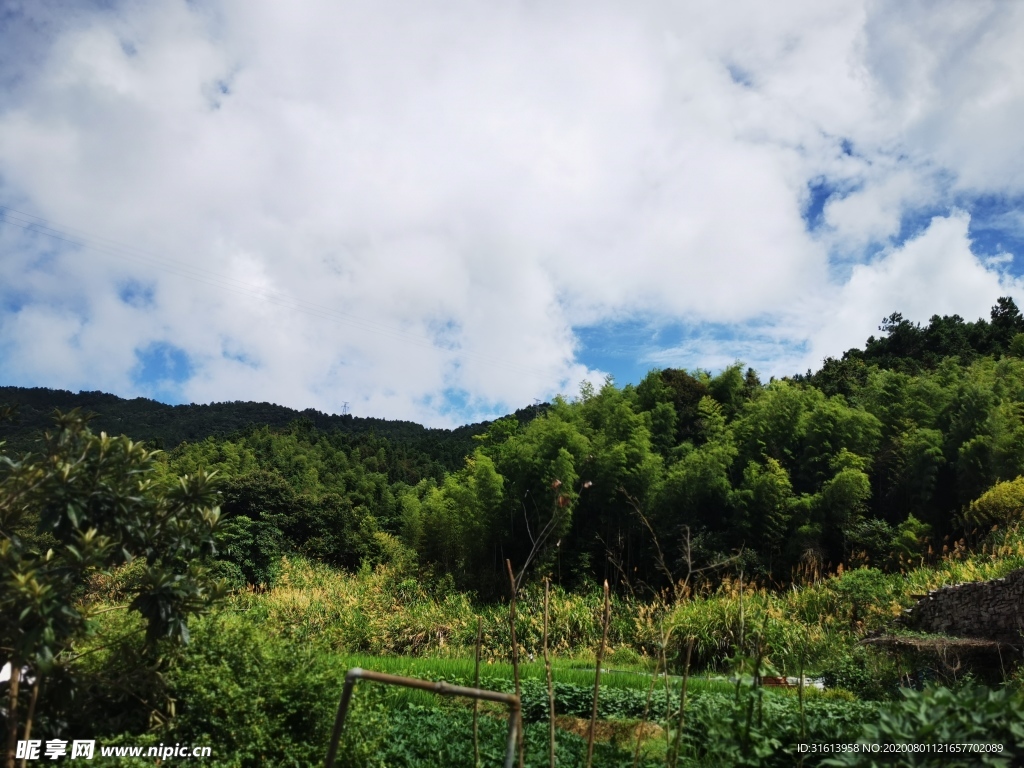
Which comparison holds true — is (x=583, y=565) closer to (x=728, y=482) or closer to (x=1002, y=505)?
(x=728, y=482)

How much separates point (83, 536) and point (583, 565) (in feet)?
34.4

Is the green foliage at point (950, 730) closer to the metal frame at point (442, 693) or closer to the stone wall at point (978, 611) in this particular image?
the metal frame at point (442, 693)

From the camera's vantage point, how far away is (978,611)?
7223 mm

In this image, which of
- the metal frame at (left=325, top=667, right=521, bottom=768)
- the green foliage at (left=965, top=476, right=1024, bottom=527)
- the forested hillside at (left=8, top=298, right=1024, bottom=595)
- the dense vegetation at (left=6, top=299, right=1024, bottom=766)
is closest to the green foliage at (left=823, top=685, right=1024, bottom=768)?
the dense vegetation at (left=6, top=299, right=1024, bottom=766)

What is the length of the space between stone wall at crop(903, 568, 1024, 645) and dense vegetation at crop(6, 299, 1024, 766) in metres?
0.64

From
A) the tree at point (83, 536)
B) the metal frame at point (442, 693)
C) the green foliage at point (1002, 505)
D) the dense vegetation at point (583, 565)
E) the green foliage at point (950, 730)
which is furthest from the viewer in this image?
the green foliage at point (1002, 505)

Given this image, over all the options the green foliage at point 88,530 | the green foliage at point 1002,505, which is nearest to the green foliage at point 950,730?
the green foliage at point 88,530

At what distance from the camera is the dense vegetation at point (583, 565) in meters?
2.89

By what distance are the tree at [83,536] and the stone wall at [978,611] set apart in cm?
744

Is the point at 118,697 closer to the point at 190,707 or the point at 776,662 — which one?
the point at 190,707

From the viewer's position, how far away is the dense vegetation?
2891 mm

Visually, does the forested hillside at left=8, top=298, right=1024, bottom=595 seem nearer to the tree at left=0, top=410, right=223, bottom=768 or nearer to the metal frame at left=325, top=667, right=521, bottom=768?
the tree at left=0, top=410, right=223, bottom=768

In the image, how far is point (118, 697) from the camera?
3141 mm

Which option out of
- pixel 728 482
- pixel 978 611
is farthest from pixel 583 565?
pixel 978 611
